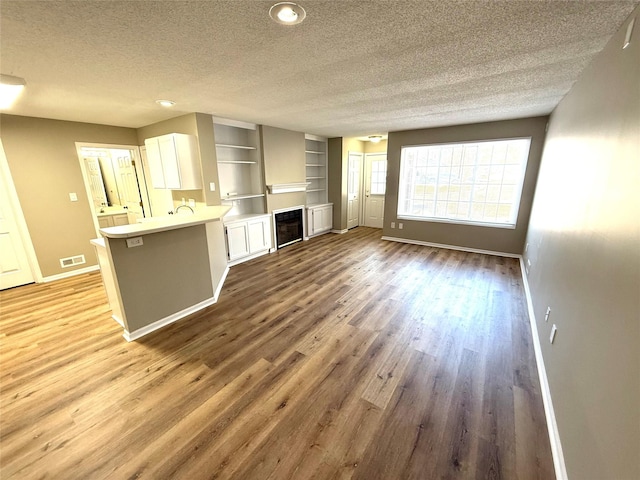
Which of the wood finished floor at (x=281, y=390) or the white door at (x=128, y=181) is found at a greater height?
the white door at (x=128, y=181)

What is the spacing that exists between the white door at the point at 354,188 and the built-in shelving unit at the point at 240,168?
9.08ft

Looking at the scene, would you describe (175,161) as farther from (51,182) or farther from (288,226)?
(288,226)

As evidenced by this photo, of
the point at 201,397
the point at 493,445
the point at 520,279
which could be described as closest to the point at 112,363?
the point at 201,397

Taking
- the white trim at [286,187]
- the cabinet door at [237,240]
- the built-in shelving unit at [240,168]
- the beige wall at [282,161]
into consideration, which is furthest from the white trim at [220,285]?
the white trim at [286,187]

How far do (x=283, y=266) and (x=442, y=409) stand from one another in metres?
3.21

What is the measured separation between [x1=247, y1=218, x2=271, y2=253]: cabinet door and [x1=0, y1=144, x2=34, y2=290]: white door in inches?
131

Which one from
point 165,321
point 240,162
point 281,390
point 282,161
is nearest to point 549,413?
point 281,390

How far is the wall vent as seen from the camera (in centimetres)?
412

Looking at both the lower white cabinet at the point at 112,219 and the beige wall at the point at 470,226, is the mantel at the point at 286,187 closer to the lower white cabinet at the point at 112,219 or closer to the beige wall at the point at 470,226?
the beige wall at the point at 470,226

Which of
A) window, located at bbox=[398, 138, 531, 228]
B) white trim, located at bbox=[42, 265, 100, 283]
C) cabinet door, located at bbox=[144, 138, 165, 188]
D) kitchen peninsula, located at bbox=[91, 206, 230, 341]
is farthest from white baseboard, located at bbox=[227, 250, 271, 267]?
window, located at bbox=[398, 138, 531, 228]

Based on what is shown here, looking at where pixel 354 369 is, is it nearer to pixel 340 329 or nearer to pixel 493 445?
pixel 340 329

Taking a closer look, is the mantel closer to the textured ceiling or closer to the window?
the textured ceiling

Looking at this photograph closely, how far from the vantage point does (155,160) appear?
3896 millimetres

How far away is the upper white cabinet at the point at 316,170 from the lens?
6574 millimetres
